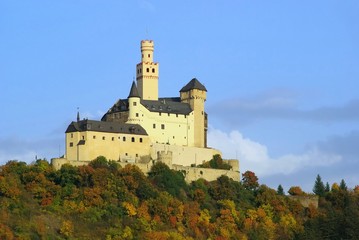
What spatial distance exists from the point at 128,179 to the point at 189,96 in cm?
1487

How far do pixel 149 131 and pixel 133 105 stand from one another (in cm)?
270

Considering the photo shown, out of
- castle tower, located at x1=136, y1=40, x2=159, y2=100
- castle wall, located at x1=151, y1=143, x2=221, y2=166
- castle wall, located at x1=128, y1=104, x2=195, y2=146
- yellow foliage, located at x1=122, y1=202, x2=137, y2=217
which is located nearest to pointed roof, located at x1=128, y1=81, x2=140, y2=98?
castle wall, located at x1=128, y1=104, x2=195, y2=146

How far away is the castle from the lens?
4422 inches

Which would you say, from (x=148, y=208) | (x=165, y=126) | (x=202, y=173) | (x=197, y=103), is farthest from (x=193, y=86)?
(x=148, y=208)

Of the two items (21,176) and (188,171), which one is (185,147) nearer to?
(188,171)

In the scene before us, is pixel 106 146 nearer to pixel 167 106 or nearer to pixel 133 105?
pixel 133 105

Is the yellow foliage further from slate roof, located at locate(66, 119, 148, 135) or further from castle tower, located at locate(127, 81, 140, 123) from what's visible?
castle tower, located at locate(127, 81, 140, 123)

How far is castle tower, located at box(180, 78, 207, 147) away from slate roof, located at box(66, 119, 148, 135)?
619cm

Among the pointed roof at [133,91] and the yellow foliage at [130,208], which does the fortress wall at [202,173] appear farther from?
the yellow foliage at [130,208]

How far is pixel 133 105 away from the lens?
11725 cm

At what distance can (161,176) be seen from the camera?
112 meters

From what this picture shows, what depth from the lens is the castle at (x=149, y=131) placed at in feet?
368

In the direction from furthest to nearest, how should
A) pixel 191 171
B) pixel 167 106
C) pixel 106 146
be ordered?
pixel 167 106
pixel 191 171
pixel 106 146

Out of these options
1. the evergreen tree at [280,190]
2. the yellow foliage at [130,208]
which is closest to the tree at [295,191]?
the evergreen tree at [280,190]
